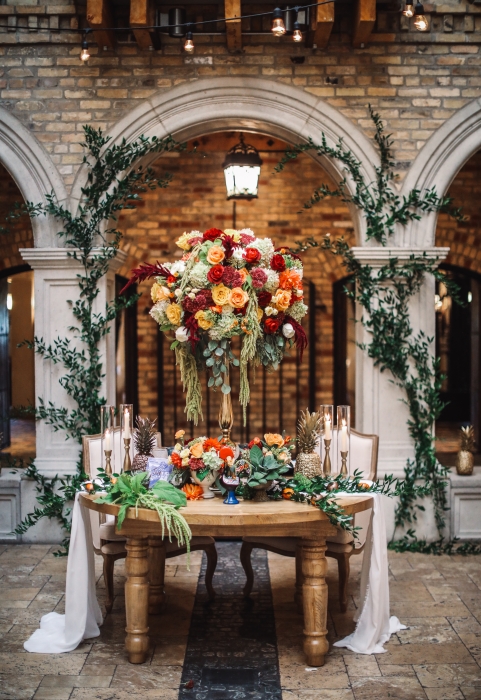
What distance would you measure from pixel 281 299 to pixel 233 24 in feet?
7.74

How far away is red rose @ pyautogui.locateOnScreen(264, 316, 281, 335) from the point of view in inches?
148

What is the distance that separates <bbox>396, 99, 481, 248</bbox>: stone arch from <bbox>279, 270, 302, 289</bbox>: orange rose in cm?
195

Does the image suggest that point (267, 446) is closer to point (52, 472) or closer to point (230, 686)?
point (230, 686)

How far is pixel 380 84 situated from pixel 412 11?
2.67 feet

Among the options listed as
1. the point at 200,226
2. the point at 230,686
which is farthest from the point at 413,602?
the point at 200,226

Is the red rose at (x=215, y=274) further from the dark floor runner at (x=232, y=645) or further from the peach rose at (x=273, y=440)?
the dark floor runner at (x=232, y=645)

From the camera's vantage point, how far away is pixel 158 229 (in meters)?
7.82

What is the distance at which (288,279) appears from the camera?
380cm

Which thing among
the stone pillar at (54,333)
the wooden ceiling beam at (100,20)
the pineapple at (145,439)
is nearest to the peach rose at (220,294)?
the pineapple at (145,439)

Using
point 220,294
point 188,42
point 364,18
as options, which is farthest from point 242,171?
point 220,294

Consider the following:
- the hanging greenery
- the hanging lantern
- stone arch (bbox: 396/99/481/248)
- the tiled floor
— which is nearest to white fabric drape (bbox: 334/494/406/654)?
the tiled floor

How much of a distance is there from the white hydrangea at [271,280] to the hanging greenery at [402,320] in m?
1.84

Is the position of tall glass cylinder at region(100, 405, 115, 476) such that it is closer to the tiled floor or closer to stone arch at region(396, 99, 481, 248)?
the tiled floor

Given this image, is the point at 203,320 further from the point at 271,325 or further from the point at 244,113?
the point at 244,113
